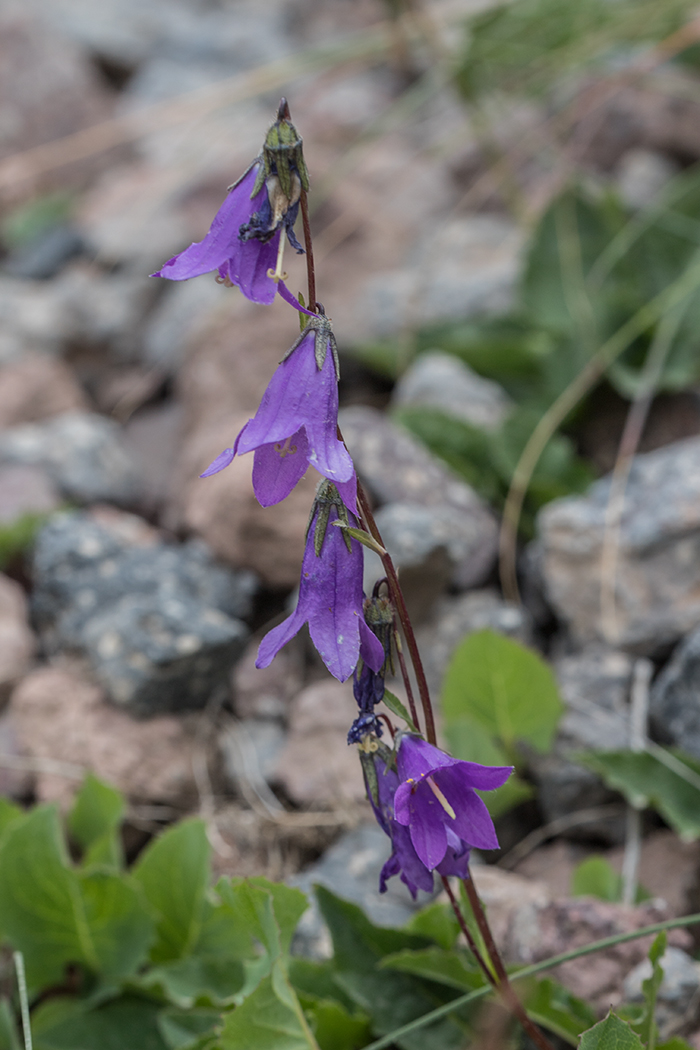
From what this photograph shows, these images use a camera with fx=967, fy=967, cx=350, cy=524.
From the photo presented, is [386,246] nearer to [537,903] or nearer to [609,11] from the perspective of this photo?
[609,11]

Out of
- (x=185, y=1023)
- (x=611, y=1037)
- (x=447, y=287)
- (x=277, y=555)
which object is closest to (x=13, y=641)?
(x=277, y=555)

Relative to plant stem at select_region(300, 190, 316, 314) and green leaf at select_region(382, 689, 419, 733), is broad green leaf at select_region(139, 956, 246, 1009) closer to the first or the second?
green leaf at select_region(382, 689, 419, 733)

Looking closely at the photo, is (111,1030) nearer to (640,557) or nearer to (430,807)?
(430,807)

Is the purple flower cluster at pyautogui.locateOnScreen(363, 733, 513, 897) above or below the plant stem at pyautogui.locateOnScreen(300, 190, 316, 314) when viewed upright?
below

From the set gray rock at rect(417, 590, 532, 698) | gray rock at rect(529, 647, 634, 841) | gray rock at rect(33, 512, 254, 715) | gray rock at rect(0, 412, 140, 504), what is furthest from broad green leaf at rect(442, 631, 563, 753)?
gray rock at rect(0, 412, 140, 504)

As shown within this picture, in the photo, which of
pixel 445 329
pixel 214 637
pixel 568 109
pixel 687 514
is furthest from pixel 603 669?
pixel 568 109
